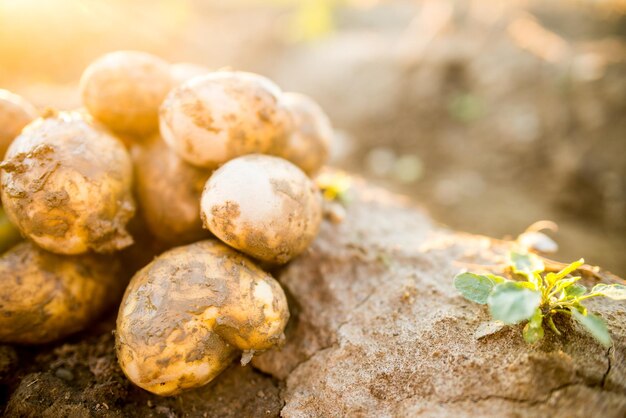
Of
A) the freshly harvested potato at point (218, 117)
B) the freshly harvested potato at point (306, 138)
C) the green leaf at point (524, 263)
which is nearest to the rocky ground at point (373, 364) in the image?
the green leaf at point (524, 263)

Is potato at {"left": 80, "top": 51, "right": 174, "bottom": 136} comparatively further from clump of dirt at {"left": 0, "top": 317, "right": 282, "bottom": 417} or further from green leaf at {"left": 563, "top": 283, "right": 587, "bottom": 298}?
green leaf at {"left": 563, "top": 283, "right": 587, "bottom": 298}

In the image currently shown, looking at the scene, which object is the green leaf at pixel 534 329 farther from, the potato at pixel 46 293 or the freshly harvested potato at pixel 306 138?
the potato at pixel 46 293

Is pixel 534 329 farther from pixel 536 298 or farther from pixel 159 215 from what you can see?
pixel 159 215

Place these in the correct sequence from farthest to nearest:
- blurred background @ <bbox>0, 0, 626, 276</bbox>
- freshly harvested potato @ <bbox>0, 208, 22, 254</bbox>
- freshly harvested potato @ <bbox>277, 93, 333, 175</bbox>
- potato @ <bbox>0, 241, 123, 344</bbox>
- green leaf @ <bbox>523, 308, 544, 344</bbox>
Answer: blurred background @ <bbox>0, 0, 626, 276</bbox>, freshly harvested potato @ <bbox>277, 93, 333, 175</bbox>, freshly harvested potato @ <bbox>0, 208, 22, 254</bbox>, potato @ <bbox>0, 241, 123, 344</bbox>, green leaf @ <bbox>523, 308, 544, 344</bbox>

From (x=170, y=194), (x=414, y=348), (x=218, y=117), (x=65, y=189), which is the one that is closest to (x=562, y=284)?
(x=414, y=348)

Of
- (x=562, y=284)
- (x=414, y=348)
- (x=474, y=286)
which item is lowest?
(x=414, y=348)

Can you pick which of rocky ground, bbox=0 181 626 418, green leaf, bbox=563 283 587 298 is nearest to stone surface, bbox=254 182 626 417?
rocky ground, bbox=0 181 626 418

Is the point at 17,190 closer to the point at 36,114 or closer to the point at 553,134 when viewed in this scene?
the point at 36,114
